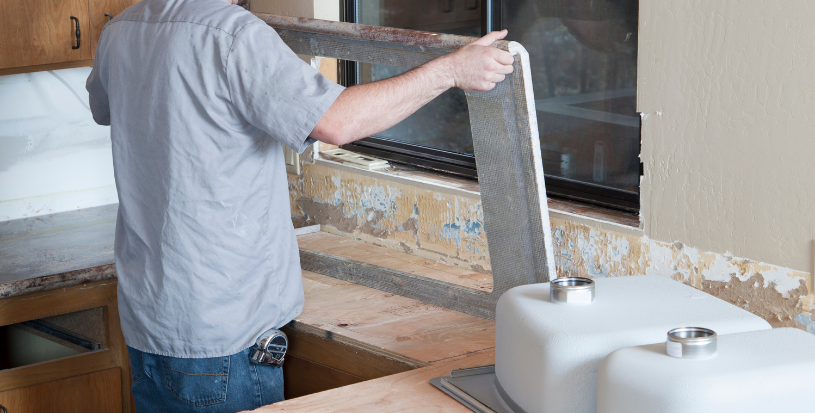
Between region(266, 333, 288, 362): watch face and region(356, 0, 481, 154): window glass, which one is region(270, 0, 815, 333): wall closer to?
region(356, 0, 481, 154): window glass

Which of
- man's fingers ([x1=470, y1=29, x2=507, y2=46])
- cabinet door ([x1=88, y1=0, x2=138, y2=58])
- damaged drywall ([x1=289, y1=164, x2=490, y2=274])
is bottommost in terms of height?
damaged drywall ([x1=289, y1=164, x2=490, y2=274])

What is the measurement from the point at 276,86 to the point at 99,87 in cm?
61

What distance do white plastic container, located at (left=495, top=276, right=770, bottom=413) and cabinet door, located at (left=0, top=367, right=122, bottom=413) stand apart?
4.83ft

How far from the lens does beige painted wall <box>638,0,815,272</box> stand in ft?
5.21

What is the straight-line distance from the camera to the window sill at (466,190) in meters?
2.00

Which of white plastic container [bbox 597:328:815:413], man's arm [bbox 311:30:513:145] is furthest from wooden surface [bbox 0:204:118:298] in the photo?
white plastic container [bbox 597:328:815:413]

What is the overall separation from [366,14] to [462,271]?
95 centimetres

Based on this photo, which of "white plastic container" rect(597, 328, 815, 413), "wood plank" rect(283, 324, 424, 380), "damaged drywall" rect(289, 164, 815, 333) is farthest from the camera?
"wood plank" rect(283, 324, 424, 380)

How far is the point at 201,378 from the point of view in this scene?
6.14ft

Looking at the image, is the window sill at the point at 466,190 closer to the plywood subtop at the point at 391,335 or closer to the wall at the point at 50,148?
the plywood subtop at the point at 391,335

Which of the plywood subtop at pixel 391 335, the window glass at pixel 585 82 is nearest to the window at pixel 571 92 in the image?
the window glass at pixel 585 82

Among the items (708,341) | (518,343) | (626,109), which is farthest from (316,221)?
(708,341)

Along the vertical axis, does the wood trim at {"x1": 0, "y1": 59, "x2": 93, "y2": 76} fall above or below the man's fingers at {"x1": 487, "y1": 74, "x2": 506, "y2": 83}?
below

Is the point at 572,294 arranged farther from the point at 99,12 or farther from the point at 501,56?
the point at 99,12
